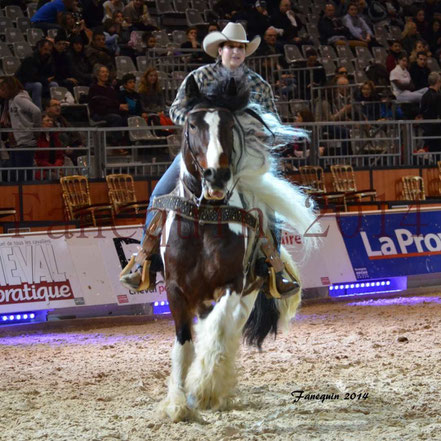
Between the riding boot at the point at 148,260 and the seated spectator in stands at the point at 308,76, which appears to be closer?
the riding boot at the point at 148,260

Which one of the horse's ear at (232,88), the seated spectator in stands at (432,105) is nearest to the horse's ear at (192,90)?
the horse's ear at (232,88)

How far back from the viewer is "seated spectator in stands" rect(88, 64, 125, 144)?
14336mm

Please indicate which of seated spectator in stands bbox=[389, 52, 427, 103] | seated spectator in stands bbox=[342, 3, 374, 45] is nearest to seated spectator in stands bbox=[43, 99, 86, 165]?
seated spectator in stands bbox=[389, 52, 427, 103]

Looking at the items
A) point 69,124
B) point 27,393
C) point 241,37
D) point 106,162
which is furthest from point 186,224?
point 69,124

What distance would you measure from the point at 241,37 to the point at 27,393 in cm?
335

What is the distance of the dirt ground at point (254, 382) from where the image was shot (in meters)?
5.32

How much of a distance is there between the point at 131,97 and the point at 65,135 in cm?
214

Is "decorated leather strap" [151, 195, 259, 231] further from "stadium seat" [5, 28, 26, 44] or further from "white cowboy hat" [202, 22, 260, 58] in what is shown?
"stadium seat" [5, 28, 26, 44]

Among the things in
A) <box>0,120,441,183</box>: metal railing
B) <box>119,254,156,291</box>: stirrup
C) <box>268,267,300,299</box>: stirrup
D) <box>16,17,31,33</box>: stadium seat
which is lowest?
<box>268,267,300,299</box>: stirrup

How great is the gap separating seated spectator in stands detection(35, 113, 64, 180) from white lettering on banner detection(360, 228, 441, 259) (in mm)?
5008

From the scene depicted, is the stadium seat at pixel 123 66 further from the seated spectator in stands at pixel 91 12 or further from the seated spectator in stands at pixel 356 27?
the seated spectator in stands at pixel 356 27

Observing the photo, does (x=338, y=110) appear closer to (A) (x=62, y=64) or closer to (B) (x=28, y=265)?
(A) (x=62, y=64)

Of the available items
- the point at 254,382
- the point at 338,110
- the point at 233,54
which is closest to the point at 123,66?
the point at 338,110

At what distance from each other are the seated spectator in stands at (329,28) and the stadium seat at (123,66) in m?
6.63
